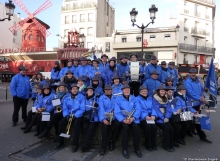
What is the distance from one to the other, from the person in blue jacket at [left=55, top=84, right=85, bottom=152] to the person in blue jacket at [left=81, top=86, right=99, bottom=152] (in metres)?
0.15

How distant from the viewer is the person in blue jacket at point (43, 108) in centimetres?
703

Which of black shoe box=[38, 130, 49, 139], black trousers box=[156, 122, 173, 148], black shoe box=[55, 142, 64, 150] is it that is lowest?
black shoe box=[55, 142, 64, 150]

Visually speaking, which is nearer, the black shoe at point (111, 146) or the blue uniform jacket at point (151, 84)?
the black shoe at point (111, 146)

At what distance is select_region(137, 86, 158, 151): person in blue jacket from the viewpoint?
5.82m

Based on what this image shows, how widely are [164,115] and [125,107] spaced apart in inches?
48.5

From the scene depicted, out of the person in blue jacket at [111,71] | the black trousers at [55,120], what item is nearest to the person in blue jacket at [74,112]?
the black trousers at [55,120]

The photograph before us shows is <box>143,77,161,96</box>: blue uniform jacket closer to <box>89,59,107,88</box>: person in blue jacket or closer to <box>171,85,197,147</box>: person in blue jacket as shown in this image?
<box>171,85,197,147</box>: person in blue jacket

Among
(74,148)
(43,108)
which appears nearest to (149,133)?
(74,148)

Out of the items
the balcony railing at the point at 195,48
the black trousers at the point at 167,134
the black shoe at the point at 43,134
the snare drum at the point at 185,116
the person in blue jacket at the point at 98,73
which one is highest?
the balcony railing at the point at 195,48

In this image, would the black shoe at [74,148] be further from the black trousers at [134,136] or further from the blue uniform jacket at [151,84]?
the blue uniform jacket at [151,84]

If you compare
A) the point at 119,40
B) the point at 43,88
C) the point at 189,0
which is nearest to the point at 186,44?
the point at 189,0

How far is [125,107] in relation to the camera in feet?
19.3

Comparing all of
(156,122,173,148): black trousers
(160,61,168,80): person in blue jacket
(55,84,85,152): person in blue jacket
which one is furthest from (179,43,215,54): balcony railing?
(55,84,85,152): person in blue jacket

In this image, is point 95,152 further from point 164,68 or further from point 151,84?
point 164,68
